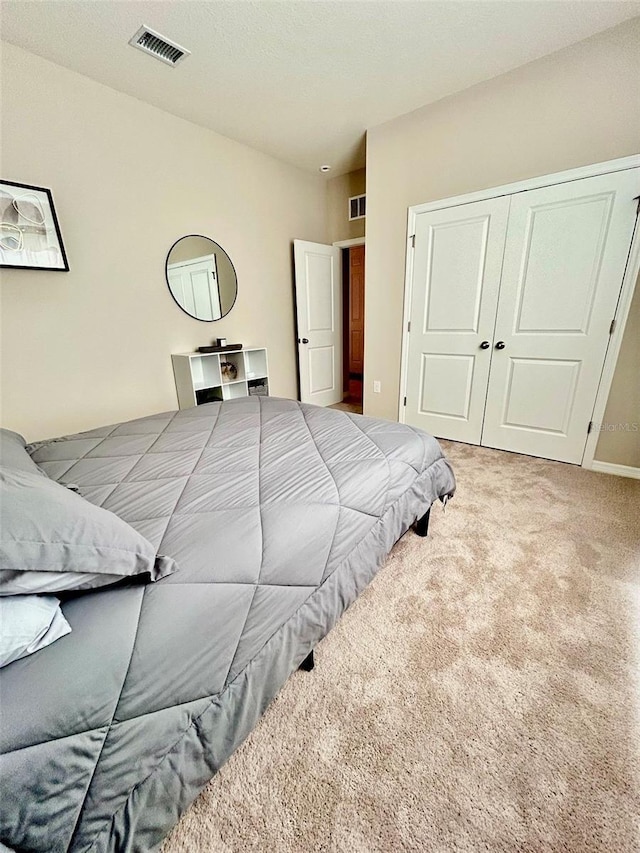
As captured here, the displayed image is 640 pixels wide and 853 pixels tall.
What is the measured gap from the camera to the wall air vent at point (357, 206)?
3818 mm

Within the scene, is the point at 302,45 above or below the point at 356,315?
above

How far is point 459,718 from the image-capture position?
3.34 feet

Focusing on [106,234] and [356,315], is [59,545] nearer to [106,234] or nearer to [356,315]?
[106,234]

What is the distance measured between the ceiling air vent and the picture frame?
1.03m

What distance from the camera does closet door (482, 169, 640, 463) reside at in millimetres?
2205

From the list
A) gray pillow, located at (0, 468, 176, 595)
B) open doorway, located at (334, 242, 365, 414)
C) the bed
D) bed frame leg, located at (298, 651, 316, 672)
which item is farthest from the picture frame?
open doorway, located at (334, 242, 365, 414)

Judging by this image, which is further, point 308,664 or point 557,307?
point 557,307

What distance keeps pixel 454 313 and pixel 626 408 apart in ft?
4.59

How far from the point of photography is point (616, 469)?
2.42 meters

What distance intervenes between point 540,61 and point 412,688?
143 inches

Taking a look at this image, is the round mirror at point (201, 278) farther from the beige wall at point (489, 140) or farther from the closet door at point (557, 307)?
the closet door at point (557, 307)

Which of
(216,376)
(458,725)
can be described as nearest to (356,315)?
(216,376)

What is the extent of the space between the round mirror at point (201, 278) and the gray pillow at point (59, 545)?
8.25 ft
